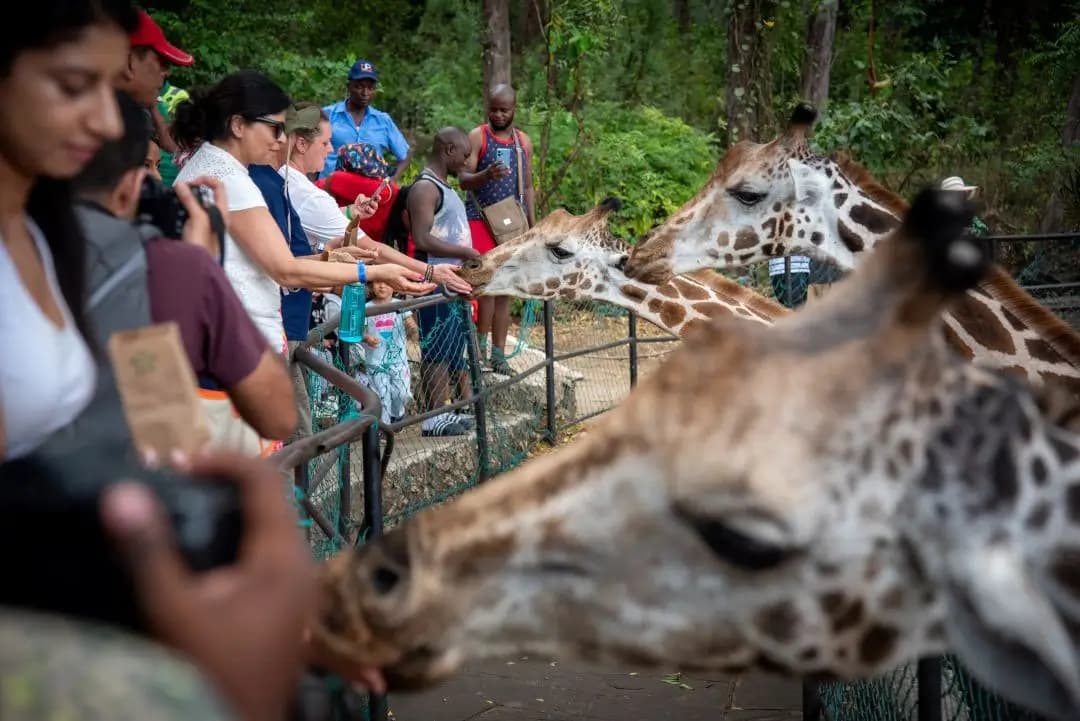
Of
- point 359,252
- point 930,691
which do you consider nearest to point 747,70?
point 359,252

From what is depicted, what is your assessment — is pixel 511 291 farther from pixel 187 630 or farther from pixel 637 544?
pixel 187 630

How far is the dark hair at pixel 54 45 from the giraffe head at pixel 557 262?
5.07 metres

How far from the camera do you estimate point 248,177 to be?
145 inches

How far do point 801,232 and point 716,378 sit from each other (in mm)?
4097

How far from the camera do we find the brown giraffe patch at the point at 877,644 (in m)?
1.75

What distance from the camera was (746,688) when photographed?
4887mm

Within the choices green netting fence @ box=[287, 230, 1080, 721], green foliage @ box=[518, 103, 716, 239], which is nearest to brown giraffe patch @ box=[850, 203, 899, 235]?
green netting fence @ box=[287, 230, 1080, 721]

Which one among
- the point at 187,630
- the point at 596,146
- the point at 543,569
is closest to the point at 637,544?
the point at 543,569

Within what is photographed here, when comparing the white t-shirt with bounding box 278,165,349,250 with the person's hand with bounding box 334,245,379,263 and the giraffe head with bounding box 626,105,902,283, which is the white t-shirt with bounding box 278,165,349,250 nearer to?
the person's hand with bounding box 334,245,379,263

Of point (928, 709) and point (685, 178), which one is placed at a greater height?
point (928, 709)

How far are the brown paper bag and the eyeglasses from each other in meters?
2.39

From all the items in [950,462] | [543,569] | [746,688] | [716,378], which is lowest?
[746,688]

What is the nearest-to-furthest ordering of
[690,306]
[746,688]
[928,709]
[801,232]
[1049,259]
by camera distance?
1. [928,709]
2. [746,688]
3. [801,232]
4. [690,306]
5. [1049,259]

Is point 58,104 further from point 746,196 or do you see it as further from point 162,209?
point 746,196
